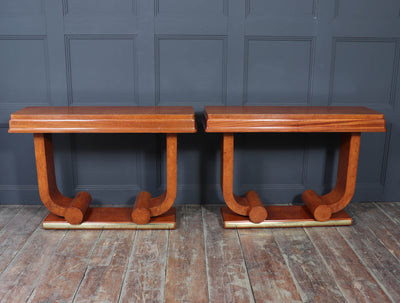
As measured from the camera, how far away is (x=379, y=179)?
2980 millimetres

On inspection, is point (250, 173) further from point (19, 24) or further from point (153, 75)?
point (19, 24)

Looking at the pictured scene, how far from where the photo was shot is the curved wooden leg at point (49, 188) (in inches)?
96.4

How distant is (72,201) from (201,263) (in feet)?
3.19

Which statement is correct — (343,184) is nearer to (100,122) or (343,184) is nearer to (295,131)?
(295,131)

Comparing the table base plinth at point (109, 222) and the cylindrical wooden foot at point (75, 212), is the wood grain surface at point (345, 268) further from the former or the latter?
the cylindrical wooden foot at point (75, 212)

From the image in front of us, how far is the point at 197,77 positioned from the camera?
2.76m

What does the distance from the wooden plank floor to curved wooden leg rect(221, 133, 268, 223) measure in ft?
0.34

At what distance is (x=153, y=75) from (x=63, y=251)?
48.1 inches

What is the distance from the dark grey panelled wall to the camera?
266 centimetres

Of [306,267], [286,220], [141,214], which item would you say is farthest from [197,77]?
[306,267]

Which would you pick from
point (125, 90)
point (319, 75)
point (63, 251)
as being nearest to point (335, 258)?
point (319, 75)

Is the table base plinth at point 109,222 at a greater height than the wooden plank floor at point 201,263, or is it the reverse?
the table base plinth at point 109,222

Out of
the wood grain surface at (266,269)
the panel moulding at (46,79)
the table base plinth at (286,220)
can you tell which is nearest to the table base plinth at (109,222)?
the table base plinth at (286,220)

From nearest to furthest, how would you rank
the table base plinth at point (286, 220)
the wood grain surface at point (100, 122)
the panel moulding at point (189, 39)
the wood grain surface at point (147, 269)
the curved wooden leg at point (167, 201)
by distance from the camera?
the wood grain surface at point (147, 269) → the wood grain surface at point (100, 122) → the curved wooden leg at point (167, 201) → the table base plinth at point (286, 220) → the panel moulding at point (189, 39)
